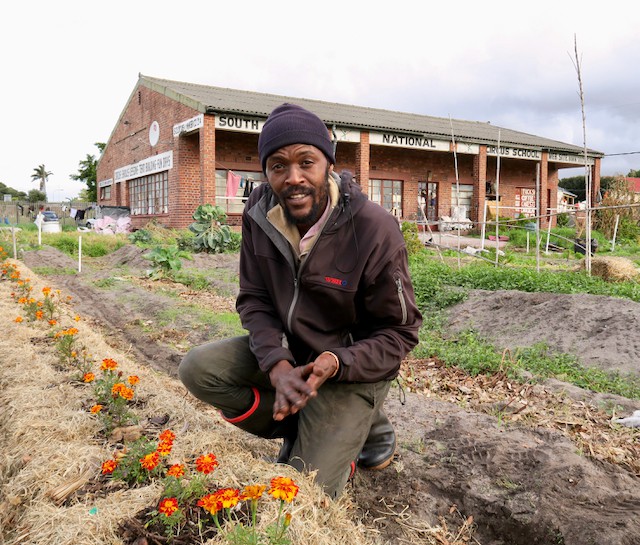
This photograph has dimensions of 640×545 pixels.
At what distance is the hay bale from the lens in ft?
27.4

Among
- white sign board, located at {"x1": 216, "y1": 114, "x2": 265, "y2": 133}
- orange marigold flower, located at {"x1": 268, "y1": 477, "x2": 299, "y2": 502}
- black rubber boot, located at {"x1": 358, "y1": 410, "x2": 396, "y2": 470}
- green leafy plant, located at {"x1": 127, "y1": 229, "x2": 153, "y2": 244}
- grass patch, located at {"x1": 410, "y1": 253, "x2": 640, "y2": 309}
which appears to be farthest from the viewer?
white sign board, located at {"x1": 216, "y1": 114, "x2": 265, "y2": 133}

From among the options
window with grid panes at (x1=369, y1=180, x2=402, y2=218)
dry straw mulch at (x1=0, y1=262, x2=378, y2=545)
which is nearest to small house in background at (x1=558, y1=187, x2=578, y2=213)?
window with grid panes at (x1=369, y1=180, x2=402, y2=218)

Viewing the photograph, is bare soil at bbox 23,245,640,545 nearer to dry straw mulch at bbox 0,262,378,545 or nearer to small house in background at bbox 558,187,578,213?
dry straw mulch at bbox 0,262,378,545

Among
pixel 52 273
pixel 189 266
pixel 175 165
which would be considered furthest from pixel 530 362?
pixel 175 165

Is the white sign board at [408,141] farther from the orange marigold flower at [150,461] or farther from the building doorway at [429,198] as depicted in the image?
the orange marigold flower at [150,461]

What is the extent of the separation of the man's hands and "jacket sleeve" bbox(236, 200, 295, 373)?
0.57 ft

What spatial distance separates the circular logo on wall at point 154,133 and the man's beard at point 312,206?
1865cm

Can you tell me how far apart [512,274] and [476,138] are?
14.6 m

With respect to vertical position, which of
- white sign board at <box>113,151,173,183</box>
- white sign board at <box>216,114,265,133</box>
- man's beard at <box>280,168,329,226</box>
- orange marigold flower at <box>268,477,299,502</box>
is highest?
white sign board at <box>216,114,265,133</box>

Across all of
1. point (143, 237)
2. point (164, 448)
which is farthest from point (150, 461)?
point (143, 237)

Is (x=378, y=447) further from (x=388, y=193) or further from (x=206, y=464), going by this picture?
(x=388, y=193)

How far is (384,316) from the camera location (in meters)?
2.59

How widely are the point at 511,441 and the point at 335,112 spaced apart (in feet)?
62.0

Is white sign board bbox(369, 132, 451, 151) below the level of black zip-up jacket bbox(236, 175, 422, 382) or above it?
above
